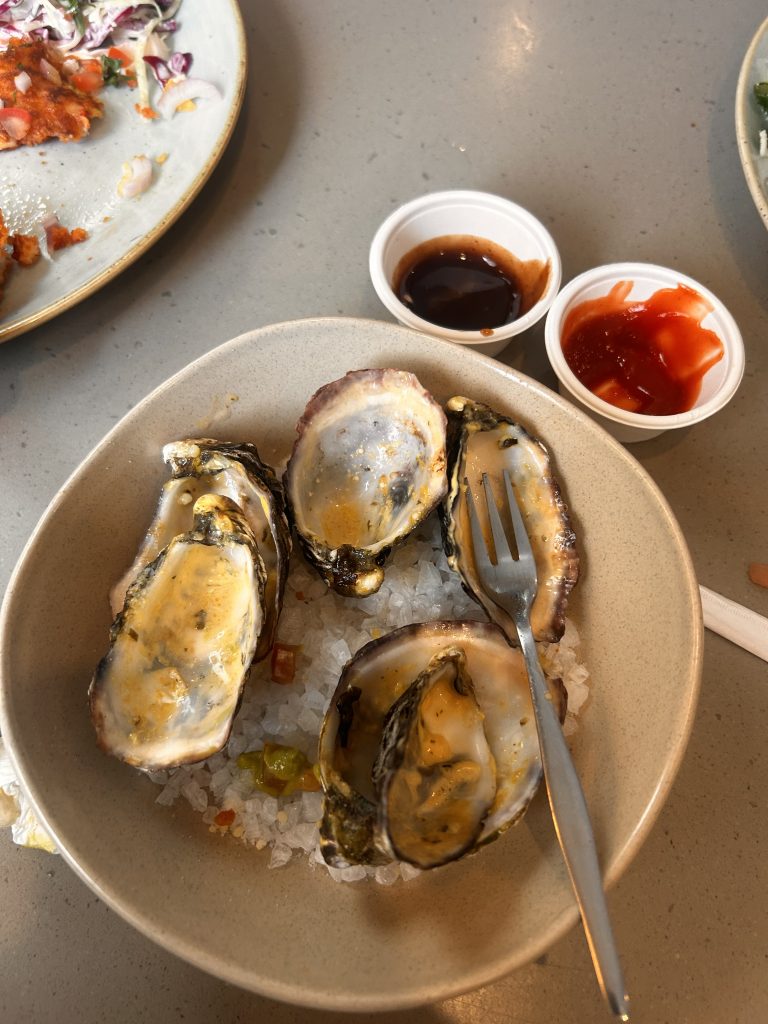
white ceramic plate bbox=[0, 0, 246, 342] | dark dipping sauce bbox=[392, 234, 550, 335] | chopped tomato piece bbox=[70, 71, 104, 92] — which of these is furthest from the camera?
chopped tomato piece bbox=[70, 71, 104, 92]

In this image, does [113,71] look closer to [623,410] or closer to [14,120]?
[14,120]

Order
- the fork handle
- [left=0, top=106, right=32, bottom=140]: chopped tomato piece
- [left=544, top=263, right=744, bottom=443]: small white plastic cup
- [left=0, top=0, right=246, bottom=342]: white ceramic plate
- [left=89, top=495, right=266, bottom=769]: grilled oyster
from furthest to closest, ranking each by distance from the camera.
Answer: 1. [left=0, top=106, right=32, bottom=140]: chopped tomato piece
2. [left=0, top=0, right=246, bottom=342]: white ceramic plate
3. [left=544, top=263, right=744, bottom=443]: small white plastic cup
4. [left=89, top=495, right=266, bottom=769]: grilled oyster
5. the fork handle

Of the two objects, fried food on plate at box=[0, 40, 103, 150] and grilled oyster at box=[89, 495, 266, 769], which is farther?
fried food on plate at box=[0, 40, 103, 150]

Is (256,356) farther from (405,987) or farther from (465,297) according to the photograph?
(405,987)

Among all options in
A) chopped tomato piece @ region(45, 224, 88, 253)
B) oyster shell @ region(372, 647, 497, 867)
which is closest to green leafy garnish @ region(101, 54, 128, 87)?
chopped tomato piece @ region(45, 224, 88, 253)

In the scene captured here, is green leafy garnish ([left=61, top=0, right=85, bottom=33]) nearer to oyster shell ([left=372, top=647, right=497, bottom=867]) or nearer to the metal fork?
the metal fork

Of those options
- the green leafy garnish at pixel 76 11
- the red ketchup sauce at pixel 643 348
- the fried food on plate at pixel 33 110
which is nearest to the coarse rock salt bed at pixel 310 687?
the red ketchup sauce at pixel 643 348

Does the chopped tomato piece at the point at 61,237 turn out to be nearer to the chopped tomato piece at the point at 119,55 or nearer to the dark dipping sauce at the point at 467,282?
the chopped tomato piece at the point at 119,55
